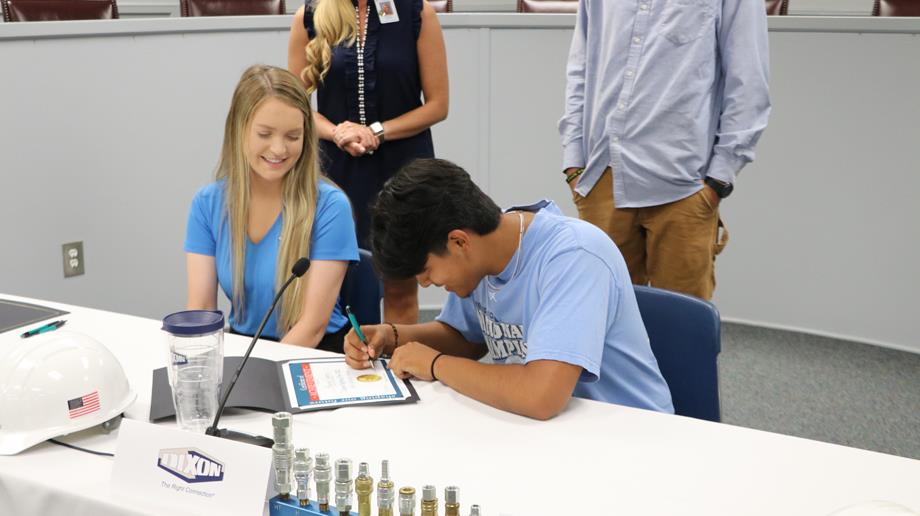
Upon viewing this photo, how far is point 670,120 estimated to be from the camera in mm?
2287

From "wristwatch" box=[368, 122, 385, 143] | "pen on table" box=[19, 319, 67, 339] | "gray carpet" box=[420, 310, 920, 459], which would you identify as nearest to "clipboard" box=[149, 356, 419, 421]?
"pen on table" box=[19, 319, 67, 339]

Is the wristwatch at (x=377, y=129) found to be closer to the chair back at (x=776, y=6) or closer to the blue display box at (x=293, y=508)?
the blue display box at (x=293, y=508)

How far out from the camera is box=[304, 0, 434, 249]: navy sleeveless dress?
2578 millimetres

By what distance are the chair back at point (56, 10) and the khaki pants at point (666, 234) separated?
2.26 m

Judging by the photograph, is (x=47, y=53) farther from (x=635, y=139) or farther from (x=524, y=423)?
(x=524, y=423)

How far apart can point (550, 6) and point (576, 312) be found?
105 inches

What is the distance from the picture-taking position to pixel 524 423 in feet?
4.54

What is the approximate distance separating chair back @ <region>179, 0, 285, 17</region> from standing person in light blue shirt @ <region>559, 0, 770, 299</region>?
6.38 feet

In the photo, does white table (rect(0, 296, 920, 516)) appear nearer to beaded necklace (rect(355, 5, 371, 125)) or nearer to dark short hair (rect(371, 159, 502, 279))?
dark short hair (rect(371, 159, 502, 279))

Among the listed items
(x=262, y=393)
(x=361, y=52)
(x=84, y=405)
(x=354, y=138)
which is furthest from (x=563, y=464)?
(x=361, y=52)

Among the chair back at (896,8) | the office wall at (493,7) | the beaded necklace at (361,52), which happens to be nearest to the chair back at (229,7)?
the office wall at (493,7)

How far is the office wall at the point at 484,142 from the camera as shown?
10.5 feet

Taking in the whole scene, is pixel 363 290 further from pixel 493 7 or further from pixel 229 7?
pixel 493 7

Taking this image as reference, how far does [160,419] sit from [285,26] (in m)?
2.43
